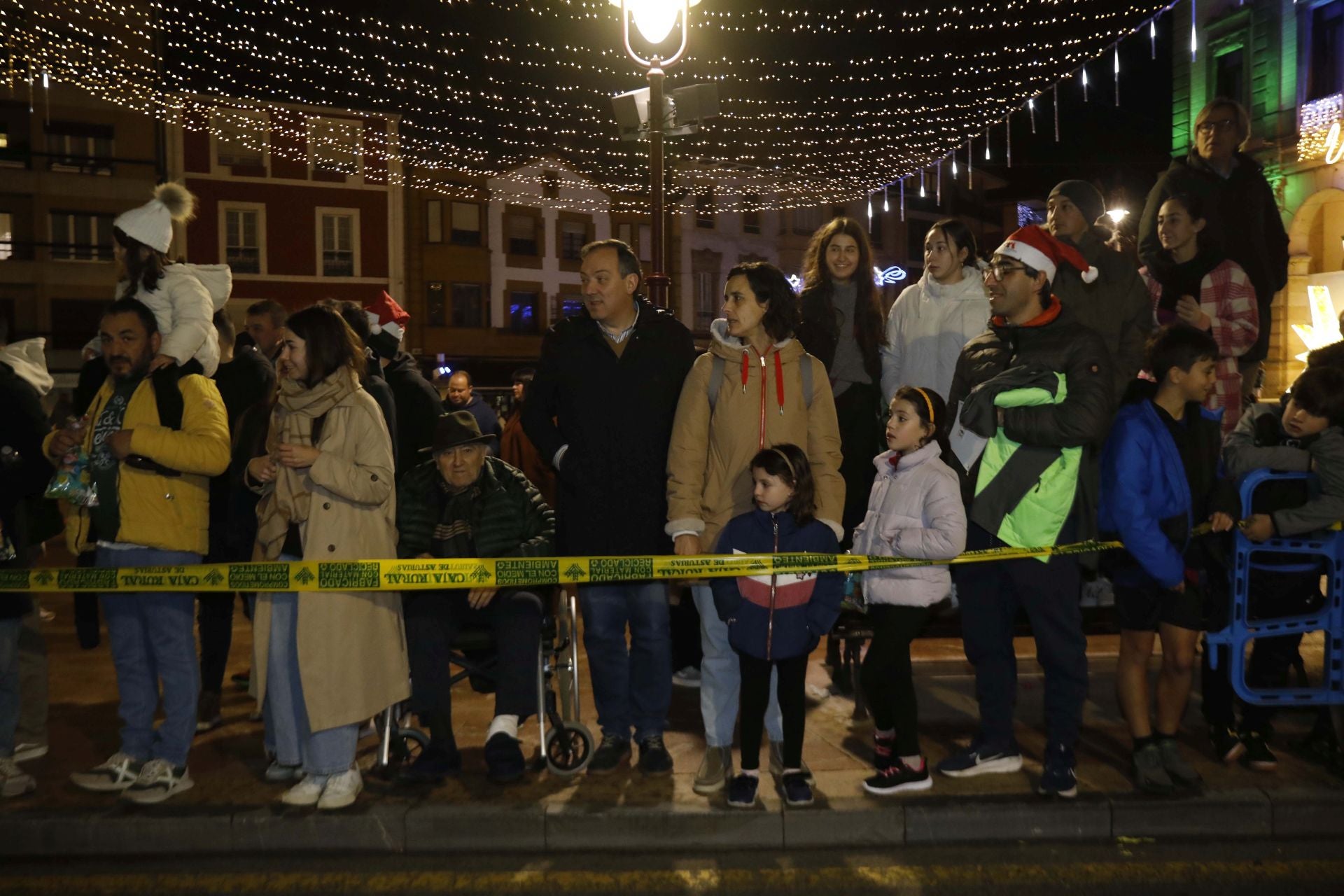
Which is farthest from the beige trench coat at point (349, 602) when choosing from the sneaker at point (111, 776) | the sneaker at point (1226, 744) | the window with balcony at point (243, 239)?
the window with balcony at point (243, 239)

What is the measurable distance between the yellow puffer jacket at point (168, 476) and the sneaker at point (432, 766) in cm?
147

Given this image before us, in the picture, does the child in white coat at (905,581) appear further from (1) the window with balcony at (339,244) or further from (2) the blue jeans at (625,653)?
(1) the window with balcony at (339,244)

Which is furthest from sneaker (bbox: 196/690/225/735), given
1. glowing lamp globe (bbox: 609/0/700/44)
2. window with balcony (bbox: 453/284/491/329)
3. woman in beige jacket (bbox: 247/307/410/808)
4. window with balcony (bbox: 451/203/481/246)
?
window with balcony (bbox: 451/203/481/246)

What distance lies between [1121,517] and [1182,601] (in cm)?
55

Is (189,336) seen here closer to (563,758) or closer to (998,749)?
(563,758)

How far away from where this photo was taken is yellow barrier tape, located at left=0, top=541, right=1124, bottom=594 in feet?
15.6

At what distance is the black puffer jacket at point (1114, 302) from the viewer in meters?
6.12

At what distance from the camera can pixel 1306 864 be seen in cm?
434

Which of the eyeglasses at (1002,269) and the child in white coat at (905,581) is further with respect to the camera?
the eyeglasses at (1002,269)

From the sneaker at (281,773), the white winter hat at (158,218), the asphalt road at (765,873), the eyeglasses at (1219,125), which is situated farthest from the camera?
the eyeglasses at (1219,125)

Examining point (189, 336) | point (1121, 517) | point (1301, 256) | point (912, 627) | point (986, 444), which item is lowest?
point (912, 627)

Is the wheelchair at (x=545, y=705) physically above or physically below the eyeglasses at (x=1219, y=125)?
below

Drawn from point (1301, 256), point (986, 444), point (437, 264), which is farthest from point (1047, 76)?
point (437, 264)

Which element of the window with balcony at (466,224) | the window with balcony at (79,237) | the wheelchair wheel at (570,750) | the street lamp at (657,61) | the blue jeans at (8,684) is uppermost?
the window with balcony at (466,224)
